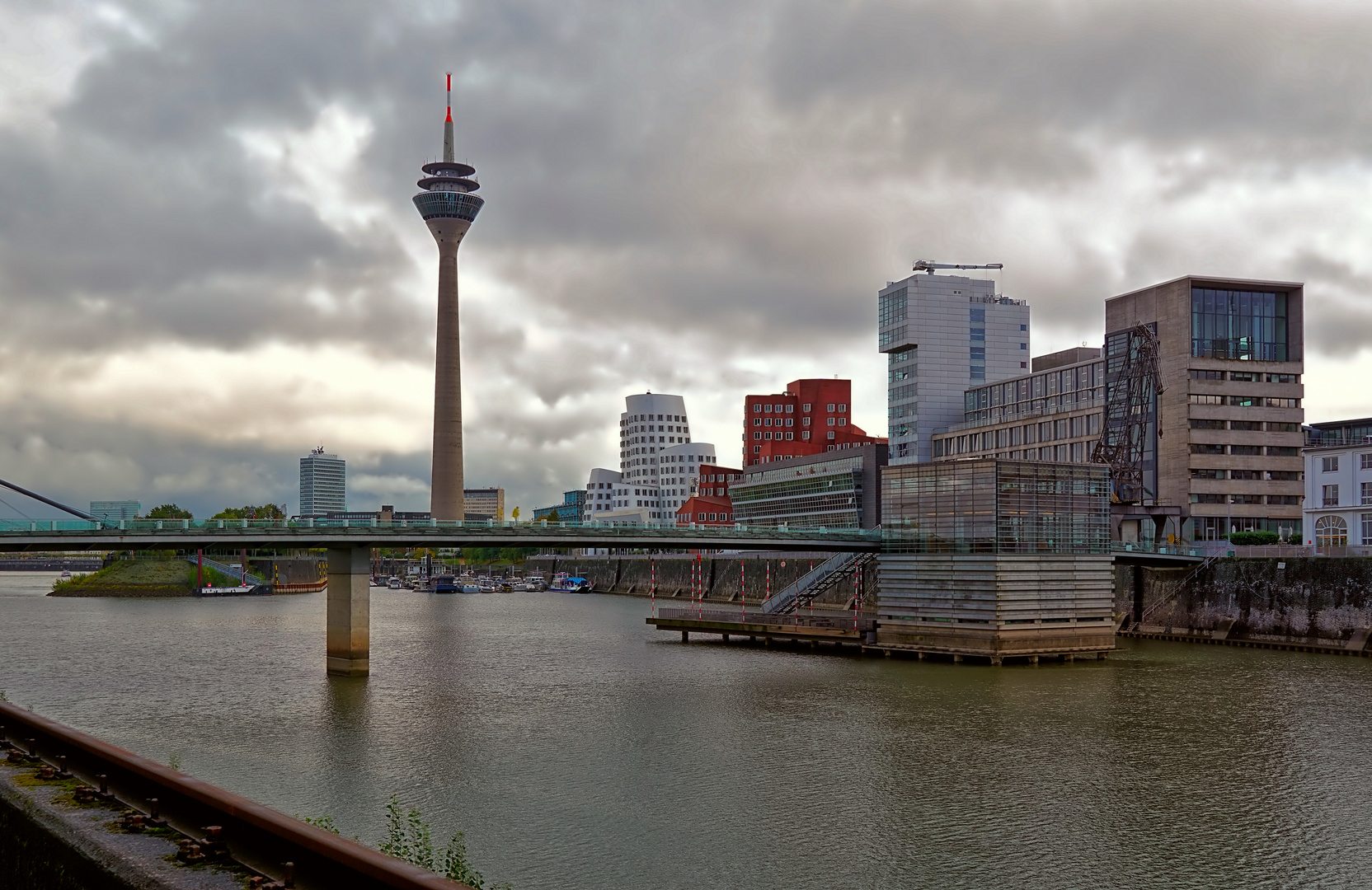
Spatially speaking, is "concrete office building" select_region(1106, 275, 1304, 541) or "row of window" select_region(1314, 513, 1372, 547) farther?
"concrete office building" select_region(1106, 275, 1304, 541)

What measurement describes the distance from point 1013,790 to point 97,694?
151 feet

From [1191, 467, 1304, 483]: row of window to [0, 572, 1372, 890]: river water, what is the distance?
1788 inches

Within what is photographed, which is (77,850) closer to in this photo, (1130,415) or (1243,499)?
(1130,415)

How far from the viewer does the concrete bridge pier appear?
72875 millimetres

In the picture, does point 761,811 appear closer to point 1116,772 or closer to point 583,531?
point 1116,772

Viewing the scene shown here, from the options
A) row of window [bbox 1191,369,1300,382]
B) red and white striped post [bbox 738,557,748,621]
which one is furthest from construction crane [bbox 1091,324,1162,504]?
red and white striped post [bbox 738,557,748,621]

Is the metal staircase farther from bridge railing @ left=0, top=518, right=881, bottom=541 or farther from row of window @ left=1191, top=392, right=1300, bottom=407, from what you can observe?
row of window @ left=1191, top=392, right=1300, bottom=407

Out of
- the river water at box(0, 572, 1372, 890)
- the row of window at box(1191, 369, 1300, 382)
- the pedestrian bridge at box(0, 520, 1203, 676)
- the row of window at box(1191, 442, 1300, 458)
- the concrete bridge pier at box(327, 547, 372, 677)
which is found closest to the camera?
the river water at box(0, 572, 1372, 890)

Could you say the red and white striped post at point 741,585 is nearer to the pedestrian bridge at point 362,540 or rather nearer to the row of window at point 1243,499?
the row of window at point 1243,499

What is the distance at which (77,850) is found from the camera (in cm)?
1684

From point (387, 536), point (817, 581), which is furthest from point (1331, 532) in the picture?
point (387, 536)

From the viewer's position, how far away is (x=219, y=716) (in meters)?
54.1

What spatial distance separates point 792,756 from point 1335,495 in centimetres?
8263

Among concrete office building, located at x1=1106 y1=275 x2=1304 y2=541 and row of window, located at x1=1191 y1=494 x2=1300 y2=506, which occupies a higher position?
concrete office building, located at x1=1106 y1=275 x2=1304 y2=541
